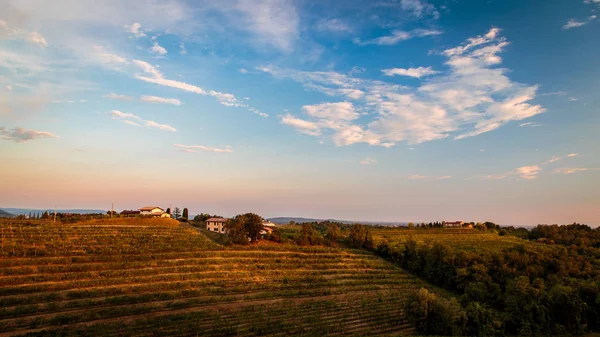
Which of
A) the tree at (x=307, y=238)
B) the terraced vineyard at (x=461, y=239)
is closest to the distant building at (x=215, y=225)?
the tree at (x=307, y=238)

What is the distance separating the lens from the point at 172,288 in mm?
33219

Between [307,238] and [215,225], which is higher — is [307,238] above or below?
below

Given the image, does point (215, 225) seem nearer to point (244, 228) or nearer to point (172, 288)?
point (244, 228)

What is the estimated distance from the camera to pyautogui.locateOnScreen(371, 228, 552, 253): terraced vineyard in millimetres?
64250

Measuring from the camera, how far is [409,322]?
3219 cm

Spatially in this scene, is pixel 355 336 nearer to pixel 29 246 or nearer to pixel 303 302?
pixel 303 302

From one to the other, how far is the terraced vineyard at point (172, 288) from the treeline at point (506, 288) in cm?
440

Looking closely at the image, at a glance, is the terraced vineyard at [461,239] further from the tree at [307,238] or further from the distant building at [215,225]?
the distant building at [215,225]

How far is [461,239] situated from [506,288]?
124ft

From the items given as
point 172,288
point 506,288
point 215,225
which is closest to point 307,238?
point 215,225

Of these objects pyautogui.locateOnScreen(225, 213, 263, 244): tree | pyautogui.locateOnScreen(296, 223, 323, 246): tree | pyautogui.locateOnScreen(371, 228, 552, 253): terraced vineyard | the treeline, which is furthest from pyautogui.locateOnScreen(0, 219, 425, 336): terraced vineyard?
pyautogui.locateOnScreen(371, 228, 552, 253): terraced vineyard


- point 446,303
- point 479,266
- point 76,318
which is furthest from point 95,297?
point 479,266

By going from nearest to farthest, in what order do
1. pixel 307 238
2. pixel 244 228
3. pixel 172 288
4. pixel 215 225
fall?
1. pixel 172 288
2. pixel 244 228
3. pixel 307 238
4. pixel 215 225

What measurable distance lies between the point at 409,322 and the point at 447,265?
24095 mm
